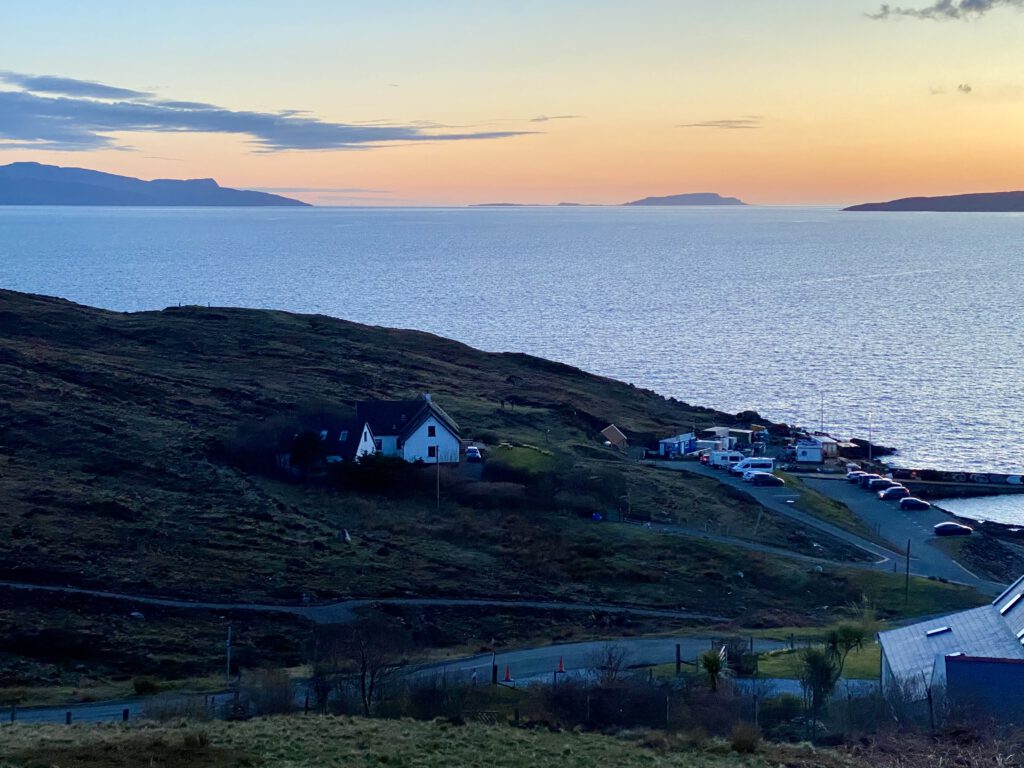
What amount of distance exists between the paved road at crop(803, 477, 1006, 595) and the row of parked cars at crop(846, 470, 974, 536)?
336 millimetres

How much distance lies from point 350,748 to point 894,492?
4443cm

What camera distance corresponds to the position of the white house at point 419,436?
5312cm

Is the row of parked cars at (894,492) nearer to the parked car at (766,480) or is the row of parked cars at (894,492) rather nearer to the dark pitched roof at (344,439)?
the parked car at (766,480)

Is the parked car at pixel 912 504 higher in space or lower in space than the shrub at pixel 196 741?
higher

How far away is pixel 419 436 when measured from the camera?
175 ft

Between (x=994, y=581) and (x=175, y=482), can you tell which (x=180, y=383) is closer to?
(x=175, y=482)

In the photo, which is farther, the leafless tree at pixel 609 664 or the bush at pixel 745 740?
the leafless tree at pixel 609 664

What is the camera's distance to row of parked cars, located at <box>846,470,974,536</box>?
2025 inches

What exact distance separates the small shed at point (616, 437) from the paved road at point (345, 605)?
1199 inches

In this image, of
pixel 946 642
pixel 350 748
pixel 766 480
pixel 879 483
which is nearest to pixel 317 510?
pixel 766 480

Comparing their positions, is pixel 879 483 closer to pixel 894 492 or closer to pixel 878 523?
pixel 894 492

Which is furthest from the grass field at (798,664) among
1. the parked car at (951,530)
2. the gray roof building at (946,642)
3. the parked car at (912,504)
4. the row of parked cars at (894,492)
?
the parked car at (912,504)

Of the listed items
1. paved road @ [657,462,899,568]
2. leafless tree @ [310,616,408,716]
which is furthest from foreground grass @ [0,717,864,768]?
paved road @ [657,462,899,568]

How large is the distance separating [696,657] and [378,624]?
28.7 feet
